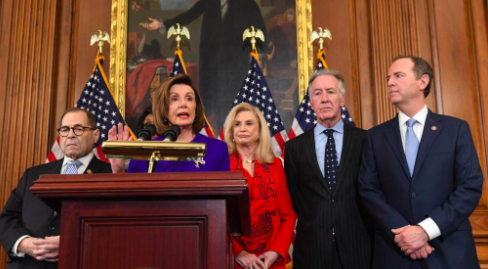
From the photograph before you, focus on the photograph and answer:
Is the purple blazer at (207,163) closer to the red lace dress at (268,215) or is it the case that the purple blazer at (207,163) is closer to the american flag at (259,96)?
the red lace dress at (268,215)

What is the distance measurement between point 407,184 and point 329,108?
2.64 feet

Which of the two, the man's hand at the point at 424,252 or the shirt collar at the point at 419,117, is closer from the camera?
the man's hand at the point at 424,252

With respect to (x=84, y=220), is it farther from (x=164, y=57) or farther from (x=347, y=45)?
(x=347, y=45)

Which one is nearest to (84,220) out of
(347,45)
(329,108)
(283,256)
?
(283,256)

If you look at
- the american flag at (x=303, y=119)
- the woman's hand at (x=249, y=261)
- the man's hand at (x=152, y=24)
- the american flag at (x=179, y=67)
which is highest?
the man's hand at (x=152, y=24)

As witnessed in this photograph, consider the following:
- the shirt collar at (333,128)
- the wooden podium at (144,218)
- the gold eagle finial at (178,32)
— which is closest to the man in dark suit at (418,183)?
the shirt collar at (333,128)

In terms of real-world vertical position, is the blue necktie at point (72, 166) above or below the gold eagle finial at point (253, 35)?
below

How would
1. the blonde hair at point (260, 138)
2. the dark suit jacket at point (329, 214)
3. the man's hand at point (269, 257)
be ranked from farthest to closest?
the blonde hair at point (260, 138)
the man's hand at point (269, 257)
the dark suit jacket at point (329, 214)

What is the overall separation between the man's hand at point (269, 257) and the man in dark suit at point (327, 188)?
127 mm

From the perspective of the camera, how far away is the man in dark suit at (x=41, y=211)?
114 inches

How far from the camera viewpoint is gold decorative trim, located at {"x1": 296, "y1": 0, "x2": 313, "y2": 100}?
499 centimetres

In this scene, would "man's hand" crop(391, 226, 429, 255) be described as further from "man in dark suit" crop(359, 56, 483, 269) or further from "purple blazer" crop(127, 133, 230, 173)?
"purple blazer" crop(127, 133, 230, 173)

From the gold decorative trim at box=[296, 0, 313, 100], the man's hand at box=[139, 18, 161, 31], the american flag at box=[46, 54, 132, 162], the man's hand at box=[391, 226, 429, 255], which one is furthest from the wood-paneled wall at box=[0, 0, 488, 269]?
the man's hand at box=[391, 226, 429, 255]

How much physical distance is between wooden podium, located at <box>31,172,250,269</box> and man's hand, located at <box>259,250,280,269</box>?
1511mm
